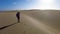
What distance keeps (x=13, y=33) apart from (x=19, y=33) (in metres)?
0.40

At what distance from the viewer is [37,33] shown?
31.1 ft

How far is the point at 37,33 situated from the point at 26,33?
2.49 ft

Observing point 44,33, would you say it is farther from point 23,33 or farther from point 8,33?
point 8,33

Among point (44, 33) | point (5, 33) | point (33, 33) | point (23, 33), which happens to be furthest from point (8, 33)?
point (44, 33)

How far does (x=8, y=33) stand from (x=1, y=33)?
0.47 meters

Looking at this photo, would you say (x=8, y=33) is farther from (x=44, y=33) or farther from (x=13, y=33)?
(x=44, y=33)

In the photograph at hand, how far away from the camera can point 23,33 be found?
366 inches

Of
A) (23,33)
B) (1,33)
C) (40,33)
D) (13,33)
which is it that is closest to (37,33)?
(40,33)

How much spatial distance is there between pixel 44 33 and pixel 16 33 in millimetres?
1934

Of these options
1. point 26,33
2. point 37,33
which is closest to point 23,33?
point 26,33

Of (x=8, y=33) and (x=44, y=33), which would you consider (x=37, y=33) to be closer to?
(x=44, y=33)

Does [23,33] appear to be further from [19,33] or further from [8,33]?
[8,33]

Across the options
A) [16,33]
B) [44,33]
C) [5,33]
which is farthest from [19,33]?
[44,33]

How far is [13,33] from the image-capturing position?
9180mm
